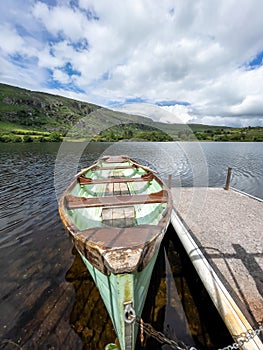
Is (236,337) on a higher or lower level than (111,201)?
lower

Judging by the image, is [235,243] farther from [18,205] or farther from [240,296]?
[18,205]

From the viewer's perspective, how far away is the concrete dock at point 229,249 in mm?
2959

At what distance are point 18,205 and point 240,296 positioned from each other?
9.90m

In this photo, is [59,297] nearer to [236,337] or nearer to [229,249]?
[236,337]

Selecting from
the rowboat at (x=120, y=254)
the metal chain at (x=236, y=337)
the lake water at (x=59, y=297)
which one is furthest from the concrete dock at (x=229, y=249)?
the rowboat at (x=120, y=254)

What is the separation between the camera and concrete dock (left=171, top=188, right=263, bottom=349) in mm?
2959

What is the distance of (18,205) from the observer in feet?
30.0

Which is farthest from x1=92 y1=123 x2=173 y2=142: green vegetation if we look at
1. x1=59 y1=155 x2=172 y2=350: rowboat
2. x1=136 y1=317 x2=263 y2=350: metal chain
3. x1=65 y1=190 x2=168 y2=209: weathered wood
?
x1=136 y1=317 x2=263 y2=350: metal chain

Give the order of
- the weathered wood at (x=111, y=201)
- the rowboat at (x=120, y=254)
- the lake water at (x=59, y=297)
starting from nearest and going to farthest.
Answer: the rowboat at (x=120, y=254)
the lake water at (x=59, y=297)
the weathered wood at (x=111, y=201)

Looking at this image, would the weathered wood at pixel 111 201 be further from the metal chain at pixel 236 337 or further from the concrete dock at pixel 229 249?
the metal chain at pixel 236 337

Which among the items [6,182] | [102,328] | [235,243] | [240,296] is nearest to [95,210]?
[102,328]

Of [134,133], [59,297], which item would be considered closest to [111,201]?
[59,297]

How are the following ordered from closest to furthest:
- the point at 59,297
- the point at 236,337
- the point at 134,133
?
the point at 236,337, the point at 59,297, the point at 134,133

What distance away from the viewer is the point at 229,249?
4766mm
